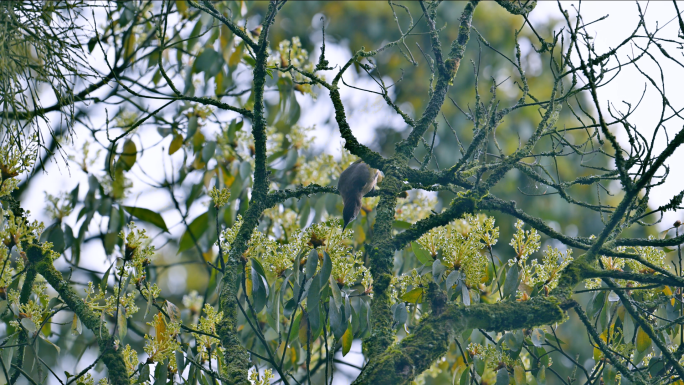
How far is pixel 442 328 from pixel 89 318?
3.63ft

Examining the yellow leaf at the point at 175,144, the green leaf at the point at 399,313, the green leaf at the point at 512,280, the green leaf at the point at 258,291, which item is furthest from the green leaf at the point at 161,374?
the yellow leaf at the point at 175,144

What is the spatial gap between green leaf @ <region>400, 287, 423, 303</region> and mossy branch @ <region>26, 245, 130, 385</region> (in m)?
0.90

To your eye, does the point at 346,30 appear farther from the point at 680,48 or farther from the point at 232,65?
the point at 680,48

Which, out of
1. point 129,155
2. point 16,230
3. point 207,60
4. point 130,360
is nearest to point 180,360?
point 130,360

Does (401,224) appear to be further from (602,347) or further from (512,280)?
(602,347)

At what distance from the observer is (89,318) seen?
1752mm

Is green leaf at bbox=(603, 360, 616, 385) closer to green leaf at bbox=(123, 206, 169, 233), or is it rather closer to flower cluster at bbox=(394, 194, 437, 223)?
flower cluster at bbox=(394, 194, 437, 223)

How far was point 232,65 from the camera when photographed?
3.04 meters

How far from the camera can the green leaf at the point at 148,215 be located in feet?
8.77

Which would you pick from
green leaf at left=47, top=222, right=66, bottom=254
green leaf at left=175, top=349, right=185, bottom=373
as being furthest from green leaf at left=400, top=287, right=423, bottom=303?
green leaf at left=47, top=222, right=66, bottom=254

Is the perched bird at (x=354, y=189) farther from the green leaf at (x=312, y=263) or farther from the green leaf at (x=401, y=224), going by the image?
the green leaf at (x=312, y=263)

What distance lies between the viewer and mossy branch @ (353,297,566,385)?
1.33 metres

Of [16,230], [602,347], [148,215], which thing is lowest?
[602,347]

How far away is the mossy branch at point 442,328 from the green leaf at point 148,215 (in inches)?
63.1
